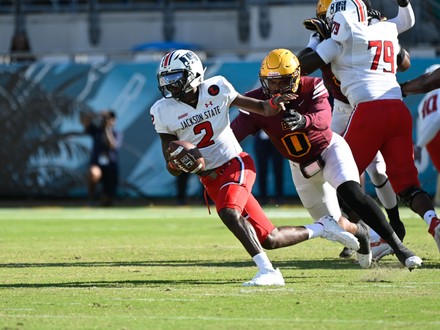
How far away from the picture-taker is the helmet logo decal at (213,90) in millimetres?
8430

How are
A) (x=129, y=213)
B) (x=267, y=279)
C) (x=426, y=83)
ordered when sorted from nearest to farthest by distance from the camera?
1. (x=267, y=279)
2. (x=426, y=83)
3. (x=129, y=213)

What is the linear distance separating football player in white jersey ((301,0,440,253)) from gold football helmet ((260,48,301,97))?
44cm

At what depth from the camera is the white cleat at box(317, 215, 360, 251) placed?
8.47 m

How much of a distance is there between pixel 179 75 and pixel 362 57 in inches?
64.7

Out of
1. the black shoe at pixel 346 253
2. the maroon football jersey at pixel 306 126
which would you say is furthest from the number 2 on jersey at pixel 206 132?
the black shoe at pixel 346 253

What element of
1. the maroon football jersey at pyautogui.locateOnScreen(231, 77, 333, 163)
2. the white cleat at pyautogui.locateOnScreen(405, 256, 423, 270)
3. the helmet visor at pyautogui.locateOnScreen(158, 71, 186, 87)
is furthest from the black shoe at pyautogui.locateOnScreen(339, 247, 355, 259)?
the helmet visor at pyautogui.locateOnScreen(158, 71, 186, 87)

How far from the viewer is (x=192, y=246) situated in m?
11.9

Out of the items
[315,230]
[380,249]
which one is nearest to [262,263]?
[315,230]

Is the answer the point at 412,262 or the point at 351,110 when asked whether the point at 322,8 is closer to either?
the point at 351,110

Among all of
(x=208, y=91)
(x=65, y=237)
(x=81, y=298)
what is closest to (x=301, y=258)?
(x=208, y=91)

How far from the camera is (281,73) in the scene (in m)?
8.50

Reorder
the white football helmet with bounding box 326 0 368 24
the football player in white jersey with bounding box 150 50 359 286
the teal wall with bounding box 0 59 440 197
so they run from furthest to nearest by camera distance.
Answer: the teal wall with bounding box 0 59 440 197
the white football helmet with bounding box 326 0 368 24
the football player in white jersey with bounding box 150 50 359 286

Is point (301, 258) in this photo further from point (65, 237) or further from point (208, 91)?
point (65, 237)

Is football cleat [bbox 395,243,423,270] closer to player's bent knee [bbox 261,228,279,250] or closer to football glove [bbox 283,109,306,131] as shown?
player's bent knee [bbox 261,228,279,250]
